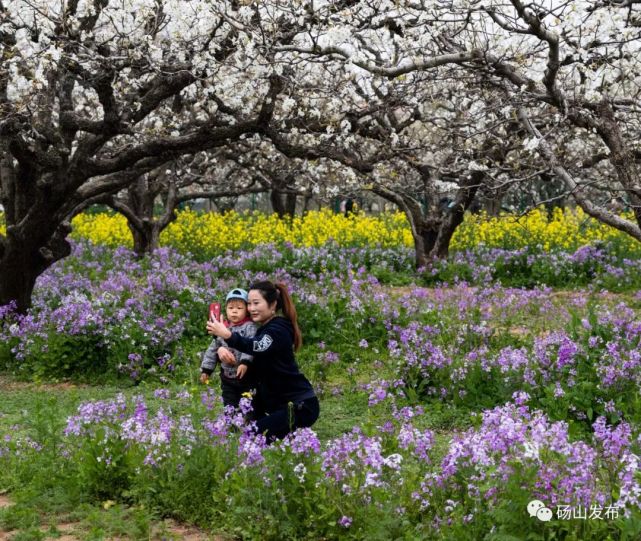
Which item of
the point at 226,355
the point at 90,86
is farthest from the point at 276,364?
the point at 90,86

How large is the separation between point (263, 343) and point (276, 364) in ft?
0.62

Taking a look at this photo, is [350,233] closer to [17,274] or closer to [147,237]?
[147,237]

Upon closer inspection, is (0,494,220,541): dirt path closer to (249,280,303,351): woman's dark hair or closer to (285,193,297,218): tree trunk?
(249,280,303,351): woman's dark hair

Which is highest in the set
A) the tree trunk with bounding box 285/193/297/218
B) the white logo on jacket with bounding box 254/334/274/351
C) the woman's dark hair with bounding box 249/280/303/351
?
the tree trunk with bounding box 285/193/297/218

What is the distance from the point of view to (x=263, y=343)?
581 centimetres

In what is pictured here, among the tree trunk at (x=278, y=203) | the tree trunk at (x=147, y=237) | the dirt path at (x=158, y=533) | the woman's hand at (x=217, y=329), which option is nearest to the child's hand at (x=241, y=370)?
the woman's hand at (x=217, y=329)

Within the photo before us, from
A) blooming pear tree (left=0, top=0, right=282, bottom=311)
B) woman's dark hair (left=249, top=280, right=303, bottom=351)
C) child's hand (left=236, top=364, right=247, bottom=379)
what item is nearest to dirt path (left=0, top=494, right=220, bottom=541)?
child's hand (left=236, top=364, right=247, bottom=379)

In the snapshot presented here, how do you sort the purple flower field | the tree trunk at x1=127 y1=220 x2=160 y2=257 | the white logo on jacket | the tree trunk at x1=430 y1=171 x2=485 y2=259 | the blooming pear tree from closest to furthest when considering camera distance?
the purple flower field < the white logo on jacket < the blooming pear tree < the tree trunk at x1=430 y1=171 x2=485 y2=259 < the tree trunk at x1=127 y1=220 x2=160 y2=257

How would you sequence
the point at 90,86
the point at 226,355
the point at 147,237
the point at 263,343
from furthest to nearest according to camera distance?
the point at 147,237, the point at 90,86, the point at 226,355, the point at 263,343

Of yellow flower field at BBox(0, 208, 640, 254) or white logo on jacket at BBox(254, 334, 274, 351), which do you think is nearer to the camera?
white logo on jacket at BBox(254, 334, 274, 351)

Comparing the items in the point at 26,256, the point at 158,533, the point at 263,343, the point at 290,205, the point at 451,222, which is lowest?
the point at 158,533

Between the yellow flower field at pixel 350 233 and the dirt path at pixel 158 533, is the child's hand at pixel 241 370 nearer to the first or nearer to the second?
the dirt path at pixel 158 533

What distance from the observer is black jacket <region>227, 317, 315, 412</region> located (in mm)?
5820

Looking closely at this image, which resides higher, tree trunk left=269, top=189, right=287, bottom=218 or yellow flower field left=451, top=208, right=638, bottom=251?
tree trunk left=269, top=189, right=287, bottom=218
